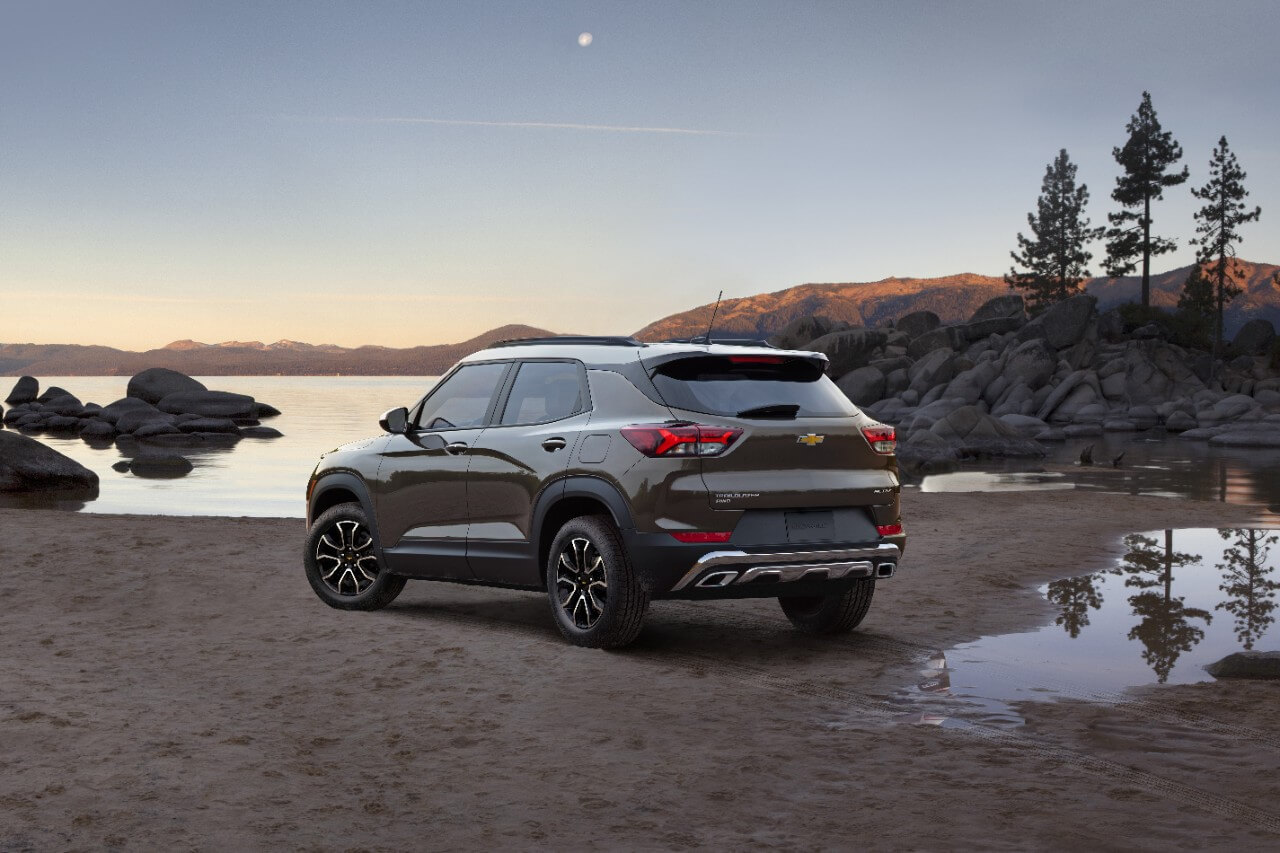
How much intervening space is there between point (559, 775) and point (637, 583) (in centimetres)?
256

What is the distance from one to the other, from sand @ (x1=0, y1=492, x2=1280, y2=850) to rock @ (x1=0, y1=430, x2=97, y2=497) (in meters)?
17.2

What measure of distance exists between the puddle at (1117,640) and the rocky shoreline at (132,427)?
2164 centimetres

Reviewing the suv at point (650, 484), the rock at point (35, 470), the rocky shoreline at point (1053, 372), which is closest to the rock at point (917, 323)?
the rocky shoreline at point (1053, 372)

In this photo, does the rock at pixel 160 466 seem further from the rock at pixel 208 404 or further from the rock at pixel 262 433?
the rock at pixel 208 404

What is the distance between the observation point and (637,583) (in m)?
8.03

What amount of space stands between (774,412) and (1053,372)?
2703 inches

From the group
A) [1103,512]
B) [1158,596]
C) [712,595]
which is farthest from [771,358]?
[1103,512]

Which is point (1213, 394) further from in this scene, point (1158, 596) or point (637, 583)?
point (637, 583)

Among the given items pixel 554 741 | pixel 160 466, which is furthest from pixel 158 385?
pixel 554 741

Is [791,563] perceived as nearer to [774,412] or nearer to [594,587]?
[774,412]

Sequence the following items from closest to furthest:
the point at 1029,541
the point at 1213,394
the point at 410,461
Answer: the point at 410,461, the point at 1029,541, the point at 1213,394

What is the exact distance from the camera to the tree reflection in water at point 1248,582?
9.88m

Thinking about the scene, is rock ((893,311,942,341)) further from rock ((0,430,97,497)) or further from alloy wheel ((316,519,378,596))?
alloy wheel ((316,519,378,596))

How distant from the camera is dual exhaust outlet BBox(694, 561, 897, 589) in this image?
772cm
